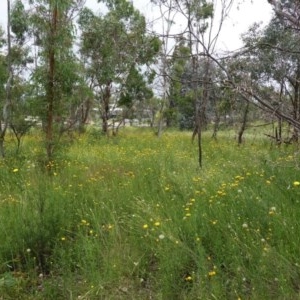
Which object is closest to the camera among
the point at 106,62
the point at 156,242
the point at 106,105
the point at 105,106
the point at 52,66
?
the point at 156,242

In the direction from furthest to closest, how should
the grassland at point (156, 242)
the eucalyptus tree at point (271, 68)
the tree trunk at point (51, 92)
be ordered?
1. the tree trunk at point (51, 92)
2. the eucalyptus tree at point (271, 68)
3. the grassland at point (156, 242)

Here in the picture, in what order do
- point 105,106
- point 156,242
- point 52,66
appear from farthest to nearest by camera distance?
point 105,106 → point 52,66 → point 156,242

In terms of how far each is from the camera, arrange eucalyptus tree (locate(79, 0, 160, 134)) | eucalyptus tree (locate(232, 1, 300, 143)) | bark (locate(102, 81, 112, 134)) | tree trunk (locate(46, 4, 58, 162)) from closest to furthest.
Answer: eucalyptus tree (locate(232, 1, 300, 143)) < tree trunk (locate(46, 4, 58, 162)) < eucalyptus tree (locate(79, 0, 160, 134)) < bark (locate(102, 81, 112, 134))

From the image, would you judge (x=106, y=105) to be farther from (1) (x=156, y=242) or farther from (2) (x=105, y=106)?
(1) (x=156, y=242)

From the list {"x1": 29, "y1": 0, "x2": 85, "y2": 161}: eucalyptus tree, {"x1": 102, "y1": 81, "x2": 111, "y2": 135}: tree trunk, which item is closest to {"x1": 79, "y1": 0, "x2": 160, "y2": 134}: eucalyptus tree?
{"x1": 102, "y1": 81, "x2": 111, "y2": 135}: tree trunk

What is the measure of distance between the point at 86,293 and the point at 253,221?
1501mm

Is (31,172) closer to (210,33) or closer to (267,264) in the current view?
(267,264)

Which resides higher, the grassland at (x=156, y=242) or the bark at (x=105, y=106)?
the bark at (x=105, y=106)

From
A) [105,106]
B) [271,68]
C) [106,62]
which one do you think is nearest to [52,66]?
[271,68]

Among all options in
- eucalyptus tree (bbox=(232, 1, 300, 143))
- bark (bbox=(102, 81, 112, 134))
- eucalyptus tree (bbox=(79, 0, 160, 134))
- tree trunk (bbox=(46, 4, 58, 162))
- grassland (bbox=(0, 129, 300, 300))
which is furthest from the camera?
bark (bbox=(102, 81, 112, 134))

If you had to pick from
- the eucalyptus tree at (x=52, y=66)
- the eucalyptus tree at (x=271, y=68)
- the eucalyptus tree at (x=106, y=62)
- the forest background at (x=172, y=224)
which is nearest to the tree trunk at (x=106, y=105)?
the eucalyptus tree at (x=106, y=62)

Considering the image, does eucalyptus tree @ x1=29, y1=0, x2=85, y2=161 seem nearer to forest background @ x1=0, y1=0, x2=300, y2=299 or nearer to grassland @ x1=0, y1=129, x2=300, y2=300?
forest background @ x1=0, y1=0, x2=300, y2=299

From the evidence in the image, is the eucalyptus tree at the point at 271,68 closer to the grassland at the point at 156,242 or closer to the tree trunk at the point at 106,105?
the grassland at the point at 156,242

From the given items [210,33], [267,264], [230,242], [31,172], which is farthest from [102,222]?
[210,33]
